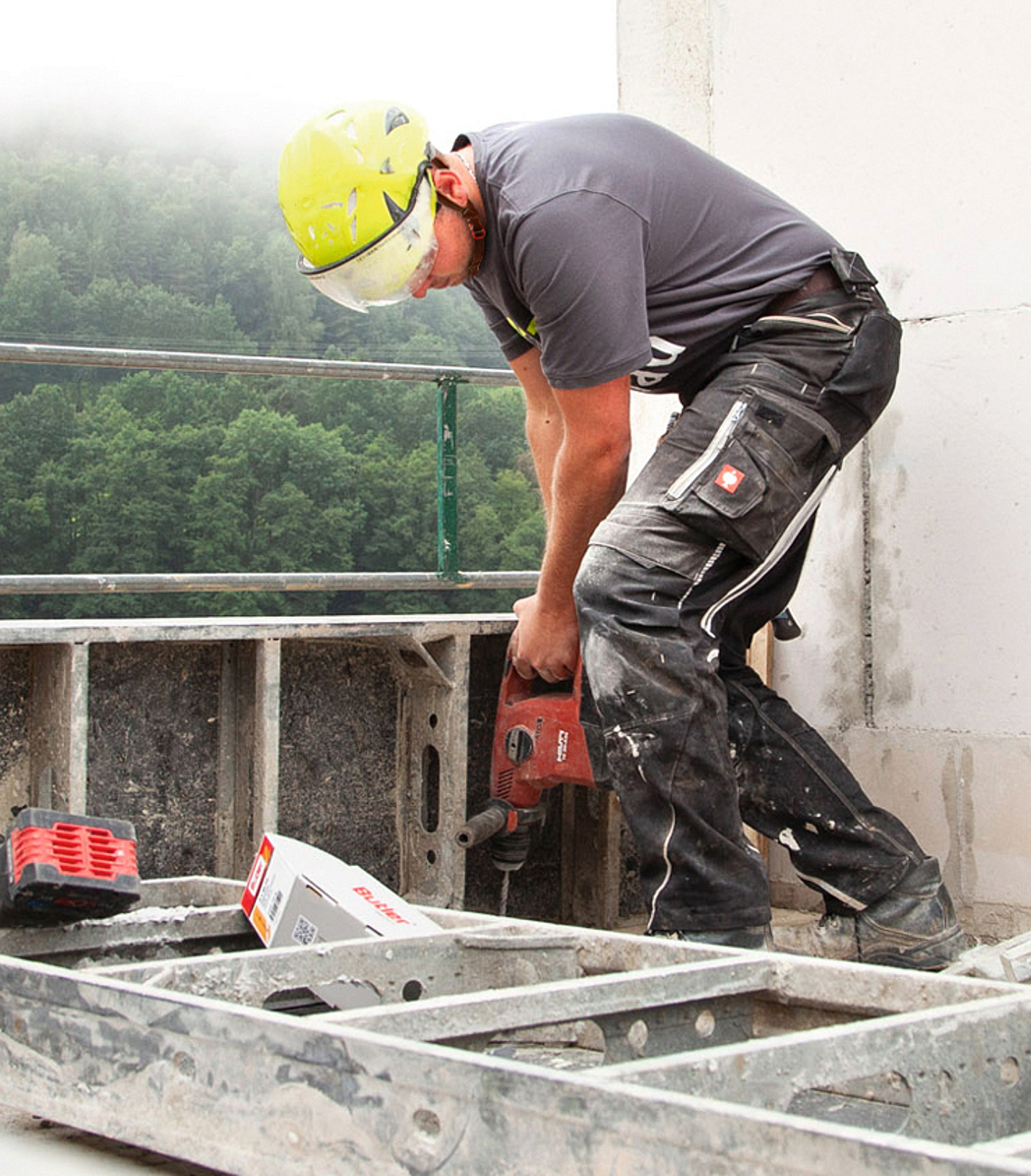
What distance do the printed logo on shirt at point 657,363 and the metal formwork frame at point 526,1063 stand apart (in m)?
1.16

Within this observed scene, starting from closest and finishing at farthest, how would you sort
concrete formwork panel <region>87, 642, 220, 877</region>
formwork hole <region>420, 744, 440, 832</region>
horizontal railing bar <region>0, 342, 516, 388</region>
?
concrete formwork panel <region>87, 642, 220, 877</region>
formwork hole <region>420, 744, 440, 832</region>
horizontal railing bar <region>0, 342, 516, 388</region>

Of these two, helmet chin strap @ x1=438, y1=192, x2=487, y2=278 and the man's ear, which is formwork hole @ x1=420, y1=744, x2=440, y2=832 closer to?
helmet chin strap @ x1=438, y1=192, x2=487, y2=278

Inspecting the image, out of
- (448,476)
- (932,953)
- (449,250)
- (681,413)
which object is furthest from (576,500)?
(448,476)

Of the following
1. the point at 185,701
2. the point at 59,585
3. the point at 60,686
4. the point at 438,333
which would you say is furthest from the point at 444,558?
the point at 438,333

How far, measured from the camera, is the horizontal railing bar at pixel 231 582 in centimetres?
414

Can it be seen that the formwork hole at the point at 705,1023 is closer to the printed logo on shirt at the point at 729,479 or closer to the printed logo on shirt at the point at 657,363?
the printed logo on shirt at the point at 729,479

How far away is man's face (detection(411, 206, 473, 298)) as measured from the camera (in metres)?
2.75

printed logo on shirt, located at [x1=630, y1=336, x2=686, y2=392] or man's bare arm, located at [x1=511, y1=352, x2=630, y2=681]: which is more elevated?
printed logo on shirt, located at [x1=630, y1=336, x2=686, y2=392]

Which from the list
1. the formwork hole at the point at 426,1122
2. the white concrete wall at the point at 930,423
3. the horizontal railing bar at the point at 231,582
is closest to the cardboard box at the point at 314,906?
the formwork hole at the point at 426,1122

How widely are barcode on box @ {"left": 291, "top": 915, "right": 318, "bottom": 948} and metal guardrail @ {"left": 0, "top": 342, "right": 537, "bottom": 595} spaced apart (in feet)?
6.37

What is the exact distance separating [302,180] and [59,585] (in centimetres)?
189

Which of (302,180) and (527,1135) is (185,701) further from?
(527,1135)

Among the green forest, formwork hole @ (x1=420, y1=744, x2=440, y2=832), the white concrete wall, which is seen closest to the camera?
the white concrete wall

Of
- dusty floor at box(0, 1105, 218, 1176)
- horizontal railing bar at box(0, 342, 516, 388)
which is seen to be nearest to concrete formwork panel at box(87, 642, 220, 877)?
horizontal railing bar at box(0, 342, 516, 388)
